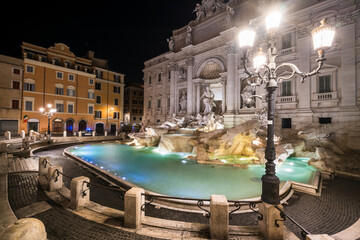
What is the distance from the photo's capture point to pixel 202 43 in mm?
21562

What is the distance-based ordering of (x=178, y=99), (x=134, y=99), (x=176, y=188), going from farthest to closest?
(x=134, y=99)
(x=178, y=99)
(x=176, y=188)

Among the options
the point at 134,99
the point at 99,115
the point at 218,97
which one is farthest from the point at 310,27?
A: the point at 134,99

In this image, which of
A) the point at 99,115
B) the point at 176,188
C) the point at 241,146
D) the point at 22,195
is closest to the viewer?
the point at 22,195

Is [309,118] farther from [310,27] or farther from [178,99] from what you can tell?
[178,99]

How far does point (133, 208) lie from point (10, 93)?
92.6ft

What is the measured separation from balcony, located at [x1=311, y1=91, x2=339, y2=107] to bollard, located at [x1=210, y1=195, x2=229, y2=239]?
15.7 m

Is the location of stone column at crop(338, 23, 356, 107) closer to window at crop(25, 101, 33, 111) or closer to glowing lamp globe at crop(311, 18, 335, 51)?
glowing lamp globe at crop(311, 18, 335, 51)

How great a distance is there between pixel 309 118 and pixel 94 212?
17066 mm

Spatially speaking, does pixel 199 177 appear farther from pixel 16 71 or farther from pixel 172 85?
pixel 16 71

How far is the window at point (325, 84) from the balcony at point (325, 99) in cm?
48

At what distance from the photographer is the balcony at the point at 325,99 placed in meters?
12.8

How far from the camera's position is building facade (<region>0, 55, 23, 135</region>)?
2016cm

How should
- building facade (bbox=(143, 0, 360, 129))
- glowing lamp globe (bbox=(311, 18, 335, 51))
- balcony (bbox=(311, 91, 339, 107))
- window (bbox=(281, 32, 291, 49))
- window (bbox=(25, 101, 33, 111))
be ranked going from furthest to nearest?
window (bbox=(25, 101, 33, 111))
window (bbox=(281, 32, 291, 49))
balcony (bbox=(311, 91, 339, 107))
building facade (bbox=(143, 0, 360, 129))
glowing lamp globe (bbox=(311, 18, 335, 51))

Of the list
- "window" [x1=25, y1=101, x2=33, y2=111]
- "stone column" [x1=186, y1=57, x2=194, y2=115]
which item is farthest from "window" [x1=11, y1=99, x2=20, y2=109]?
"stone column" [x1=186, y1=57, x2=194, y2=115]
